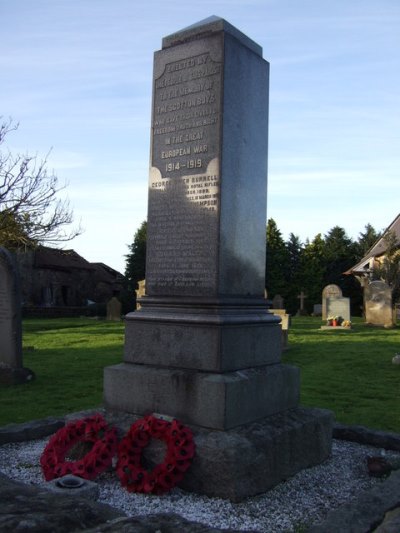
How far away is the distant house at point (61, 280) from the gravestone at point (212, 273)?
32.7 metres

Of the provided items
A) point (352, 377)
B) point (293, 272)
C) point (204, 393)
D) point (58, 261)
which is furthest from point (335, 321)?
point (58, 261)

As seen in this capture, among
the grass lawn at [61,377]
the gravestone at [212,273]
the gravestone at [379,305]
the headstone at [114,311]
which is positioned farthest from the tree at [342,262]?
the gravestone at [212,273]

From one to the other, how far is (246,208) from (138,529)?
9.77 ft

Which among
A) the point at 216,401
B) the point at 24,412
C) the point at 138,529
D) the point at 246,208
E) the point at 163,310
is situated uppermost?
the point at 246,208

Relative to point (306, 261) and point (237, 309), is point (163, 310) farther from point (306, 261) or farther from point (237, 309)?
point (306, 261)

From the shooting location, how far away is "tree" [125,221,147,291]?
38625mm

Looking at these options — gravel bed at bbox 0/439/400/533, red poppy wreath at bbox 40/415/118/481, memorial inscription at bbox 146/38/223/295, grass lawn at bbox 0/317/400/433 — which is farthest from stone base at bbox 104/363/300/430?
grass lawn at bbox 0/317/400/433

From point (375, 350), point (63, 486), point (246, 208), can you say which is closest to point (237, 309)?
point (246, 208)

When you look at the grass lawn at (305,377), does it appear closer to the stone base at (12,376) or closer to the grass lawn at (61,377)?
the grass lawn at (61,377)

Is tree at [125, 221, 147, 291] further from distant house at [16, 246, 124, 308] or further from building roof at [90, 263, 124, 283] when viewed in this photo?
building roof at [90, 263, 124, 283]

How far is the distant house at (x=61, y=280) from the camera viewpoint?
129ft

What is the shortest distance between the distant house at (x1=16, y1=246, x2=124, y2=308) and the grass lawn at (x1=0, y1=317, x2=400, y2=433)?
23.3 metres

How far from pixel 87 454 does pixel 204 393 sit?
1053mm

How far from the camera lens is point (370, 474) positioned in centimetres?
442
